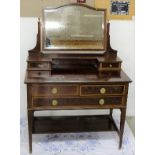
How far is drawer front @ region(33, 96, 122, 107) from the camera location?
1857mm

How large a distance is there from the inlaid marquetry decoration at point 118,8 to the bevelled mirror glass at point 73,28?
0.18m

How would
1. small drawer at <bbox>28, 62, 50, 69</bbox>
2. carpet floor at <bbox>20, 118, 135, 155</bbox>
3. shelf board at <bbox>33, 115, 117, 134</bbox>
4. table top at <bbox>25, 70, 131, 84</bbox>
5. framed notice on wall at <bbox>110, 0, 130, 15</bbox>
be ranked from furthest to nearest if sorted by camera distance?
framed notice on wall at <bbox>110, 0, 130, 15</bbox>
shelf board at <bbox>33, 115, 117, 134</bbox>
carpet floor at <bbox>20, 118, 135, 155</bbox>
small drawer at <bbox>28, 62, 50, 69</bbox>
table top at <bbox>25, 70, 131, 84</bbox>

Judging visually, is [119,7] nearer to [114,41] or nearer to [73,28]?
[114,41]

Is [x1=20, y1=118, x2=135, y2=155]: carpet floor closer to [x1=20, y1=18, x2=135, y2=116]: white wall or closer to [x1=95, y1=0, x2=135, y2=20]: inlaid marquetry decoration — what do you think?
[x1=20, y1=18, x2=135, y2=116]: white wall

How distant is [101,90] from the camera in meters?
1.88

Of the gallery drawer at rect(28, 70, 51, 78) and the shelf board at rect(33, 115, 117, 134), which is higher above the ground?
the gallery drawer at rect(28, 70, 51, 78)

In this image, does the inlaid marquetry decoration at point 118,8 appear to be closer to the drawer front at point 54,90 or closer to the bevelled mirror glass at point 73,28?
the bevelled mirror glass at point 73,28

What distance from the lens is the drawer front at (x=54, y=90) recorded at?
1.83m

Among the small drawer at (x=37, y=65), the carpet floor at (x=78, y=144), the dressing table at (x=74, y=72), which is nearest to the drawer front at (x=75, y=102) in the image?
the dressing table at (x=74, y=72)

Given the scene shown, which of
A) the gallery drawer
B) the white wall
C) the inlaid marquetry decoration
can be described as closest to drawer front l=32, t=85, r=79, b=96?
the gallery drawer

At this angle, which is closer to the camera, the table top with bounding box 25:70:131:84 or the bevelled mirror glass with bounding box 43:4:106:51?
the table top with bounding box 25:70:131:84

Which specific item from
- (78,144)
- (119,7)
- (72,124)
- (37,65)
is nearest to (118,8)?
(119,7)

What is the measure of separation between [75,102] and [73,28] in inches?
23.1
